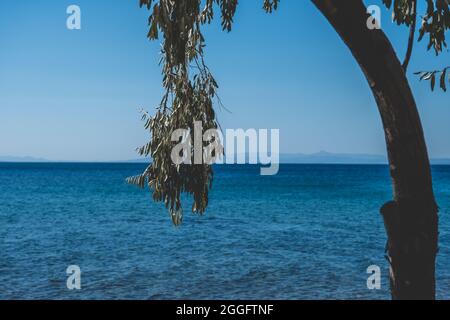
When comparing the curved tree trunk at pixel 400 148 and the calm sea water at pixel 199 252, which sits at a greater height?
the curved tree trunk at pixel 400 148

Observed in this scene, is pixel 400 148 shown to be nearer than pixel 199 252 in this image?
Yes

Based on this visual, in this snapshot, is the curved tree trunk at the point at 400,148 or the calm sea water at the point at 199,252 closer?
the curved tree trunk at the point at 400,148

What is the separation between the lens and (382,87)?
4.66 meters

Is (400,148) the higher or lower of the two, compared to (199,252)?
higher

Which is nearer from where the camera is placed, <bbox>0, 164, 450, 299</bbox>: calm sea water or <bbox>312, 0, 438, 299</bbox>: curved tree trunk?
<bbox>312, 0, 438, 299</bbox>: curved tree trunk

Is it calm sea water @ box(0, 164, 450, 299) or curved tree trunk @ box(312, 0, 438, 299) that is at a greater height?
curved tree trunk @ box(312, 0, 438, 299)

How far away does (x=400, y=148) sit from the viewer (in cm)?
464

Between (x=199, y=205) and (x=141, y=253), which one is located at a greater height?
(x=199, y=205)

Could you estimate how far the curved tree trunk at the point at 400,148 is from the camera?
4.63 m

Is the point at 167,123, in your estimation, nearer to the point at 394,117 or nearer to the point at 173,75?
the point at 173,75

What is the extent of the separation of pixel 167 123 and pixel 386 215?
351cm

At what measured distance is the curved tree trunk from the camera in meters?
4.63
